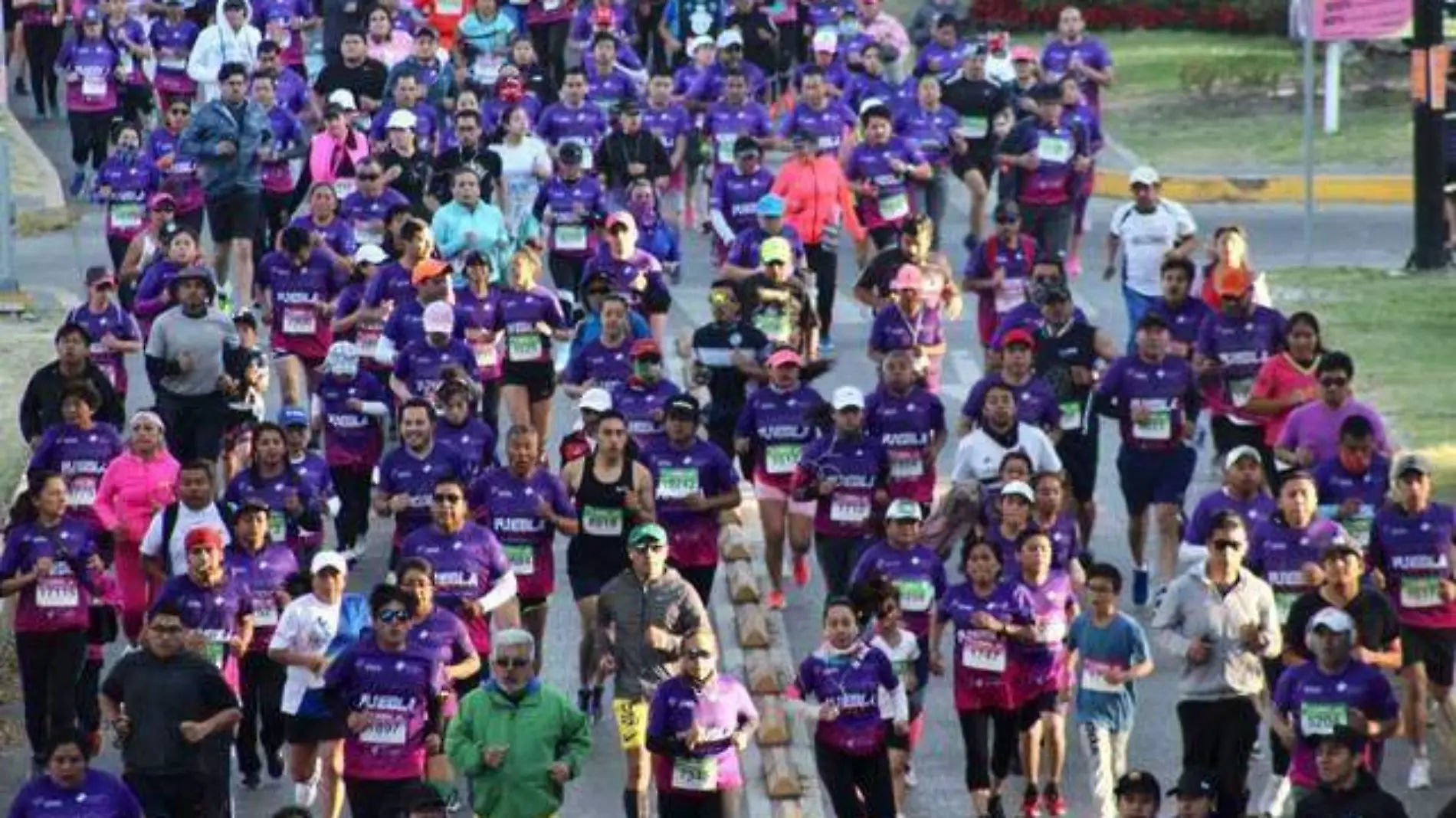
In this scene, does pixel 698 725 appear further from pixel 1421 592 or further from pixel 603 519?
pixel 1421 592

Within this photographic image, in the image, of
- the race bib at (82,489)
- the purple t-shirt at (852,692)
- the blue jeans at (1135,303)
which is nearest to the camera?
the purple t-shirt at (852,692)

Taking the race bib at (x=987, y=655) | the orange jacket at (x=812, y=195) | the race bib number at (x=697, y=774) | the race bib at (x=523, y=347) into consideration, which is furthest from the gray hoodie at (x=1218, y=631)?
the orange jacket at (x=812, y=195)

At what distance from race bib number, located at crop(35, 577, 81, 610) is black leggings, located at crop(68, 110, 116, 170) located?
16234mm

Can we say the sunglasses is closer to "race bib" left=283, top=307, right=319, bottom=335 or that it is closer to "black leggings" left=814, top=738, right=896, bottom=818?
"black leggings" left=814, top=738, right=896, bottom=818

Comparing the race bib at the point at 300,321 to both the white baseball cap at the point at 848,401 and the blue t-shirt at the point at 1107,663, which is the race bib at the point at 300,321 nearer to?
the white baseball cap at the point at 848,401

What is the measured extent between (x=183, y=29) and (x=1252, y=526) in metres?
18.0

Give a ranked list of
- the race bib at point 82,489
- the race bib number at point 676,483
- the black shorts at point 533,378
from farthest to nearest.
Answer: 1. the black shorts at point 533,378
2. the race bib at point 82,489
3. the race bib number at point 676,483

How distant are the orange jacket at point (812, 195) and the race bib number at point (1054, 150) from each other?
1.90 metres

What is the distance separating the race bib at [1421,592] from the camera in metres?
20.4

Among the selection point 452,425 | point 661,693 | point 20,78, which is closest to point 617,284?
point 452,425

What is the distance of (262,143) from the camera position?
30.7 meters

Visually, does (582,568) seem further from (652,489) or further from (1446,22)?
(1446,22)

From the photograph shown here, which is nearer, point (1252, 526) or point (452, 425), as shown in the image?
point (1252, 526)

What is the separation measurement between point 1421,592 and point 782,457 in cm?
414
